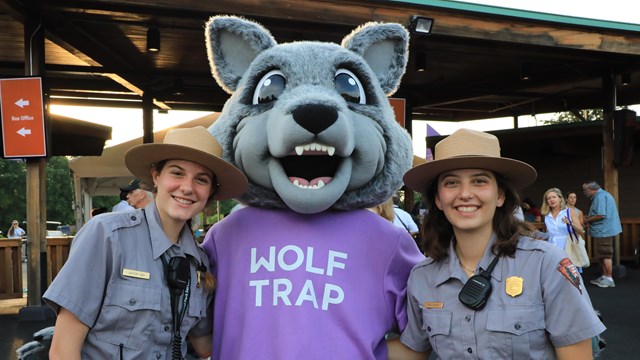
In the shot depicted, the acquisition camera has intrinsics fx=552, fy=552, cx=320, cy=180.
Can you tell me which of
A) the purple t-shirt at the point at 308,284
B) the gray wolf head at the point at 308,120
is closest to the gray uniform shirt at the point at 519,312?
the purple t-shirt at the point at 308,284

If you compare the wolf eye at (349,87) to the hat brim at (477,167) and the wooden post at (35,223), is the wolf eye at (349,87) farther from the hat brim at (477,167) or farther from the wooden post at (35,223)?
the wooden post at (35,223)

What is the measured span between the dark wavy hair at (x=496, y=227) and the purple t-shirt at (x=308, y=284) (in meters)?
0.14

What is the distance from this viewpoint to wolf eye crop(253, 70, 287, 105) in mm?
2354

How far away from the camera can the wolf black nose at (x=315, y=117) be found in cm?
208

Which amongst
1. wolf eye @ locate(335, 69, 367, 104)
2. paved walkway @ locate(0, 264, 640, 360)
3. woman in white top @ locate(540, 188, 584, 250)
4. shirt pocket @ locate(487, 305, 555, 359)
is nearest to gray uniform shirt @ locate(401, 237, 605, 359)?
shirt pocket @ locate(487, 305, 555, 359)

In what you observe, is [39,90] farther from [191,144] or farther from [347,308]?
[347,308]

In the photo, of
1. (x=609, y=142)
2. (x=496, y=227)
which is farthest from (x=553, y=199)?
(x=496, y=227)

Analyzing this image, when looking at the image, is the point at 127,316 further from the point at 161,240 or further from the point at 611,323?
the point at 611,323

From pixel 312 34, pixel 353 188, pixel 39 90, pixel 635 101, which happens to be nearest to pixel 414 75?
pixel 312 34

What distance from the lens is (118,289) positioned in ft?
6.28

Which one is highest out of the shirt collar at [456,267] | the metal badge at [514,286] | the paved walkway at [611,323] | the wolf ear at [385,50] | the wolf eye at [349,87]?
the wolf ear at [385,50]

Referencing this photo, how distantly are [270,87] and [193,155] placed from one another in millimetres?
498

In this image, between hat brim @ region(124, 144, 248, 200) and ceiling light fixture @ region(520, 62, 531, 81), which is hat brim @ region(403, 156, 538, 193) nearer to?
hat brim @ region(124, 144, 248, 200)

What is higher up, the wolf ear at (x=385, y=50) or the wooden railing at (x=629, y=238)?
the wolf ear at (x=385, y=50)
